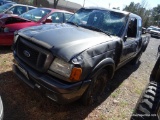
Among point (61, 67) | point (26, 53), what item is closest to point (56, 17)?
point (26, 53)

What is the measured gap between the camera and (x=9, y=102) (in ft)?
10.8

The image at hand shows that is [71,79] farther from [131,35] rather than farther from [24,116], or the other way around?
[131,35]

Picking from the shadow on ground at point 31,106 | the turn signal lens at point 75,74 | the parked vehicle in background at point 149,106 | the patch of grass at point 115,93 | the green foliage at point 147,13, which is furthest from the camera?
the green foliage at point 147,13

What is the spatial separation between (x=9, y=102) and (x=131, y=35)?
3339mm

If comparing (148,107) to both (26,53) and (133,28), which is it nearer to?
(26,53)

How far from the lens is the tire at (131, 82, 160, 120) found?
2402mm

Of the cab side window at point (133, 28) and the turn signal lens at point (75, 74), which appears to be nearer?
the turn signal lens at point (75, 74)


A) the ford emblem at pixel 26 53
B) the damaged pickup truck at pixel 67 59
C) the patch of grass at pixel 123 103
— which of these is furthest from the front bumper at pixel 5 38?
the patch of grass at pixel 123 103

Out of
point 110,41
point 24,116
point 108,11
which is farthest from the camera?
point 108,11

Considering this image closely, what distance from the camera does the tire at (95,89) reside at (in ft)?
10.5

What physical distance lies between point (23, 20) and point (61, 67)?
4.08m

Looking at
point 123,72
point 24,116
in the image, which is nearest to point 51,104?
point 24,116

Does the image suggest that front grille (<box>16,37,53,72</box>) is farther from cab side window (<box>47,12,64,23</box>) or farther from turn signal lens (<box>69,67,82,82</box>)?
cab side window (<box>47,12,64,23</box>)

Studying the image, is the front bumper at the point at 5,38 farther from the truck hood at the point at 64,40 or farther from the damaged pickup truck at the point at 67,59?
the truck hood at the point at 64,40
